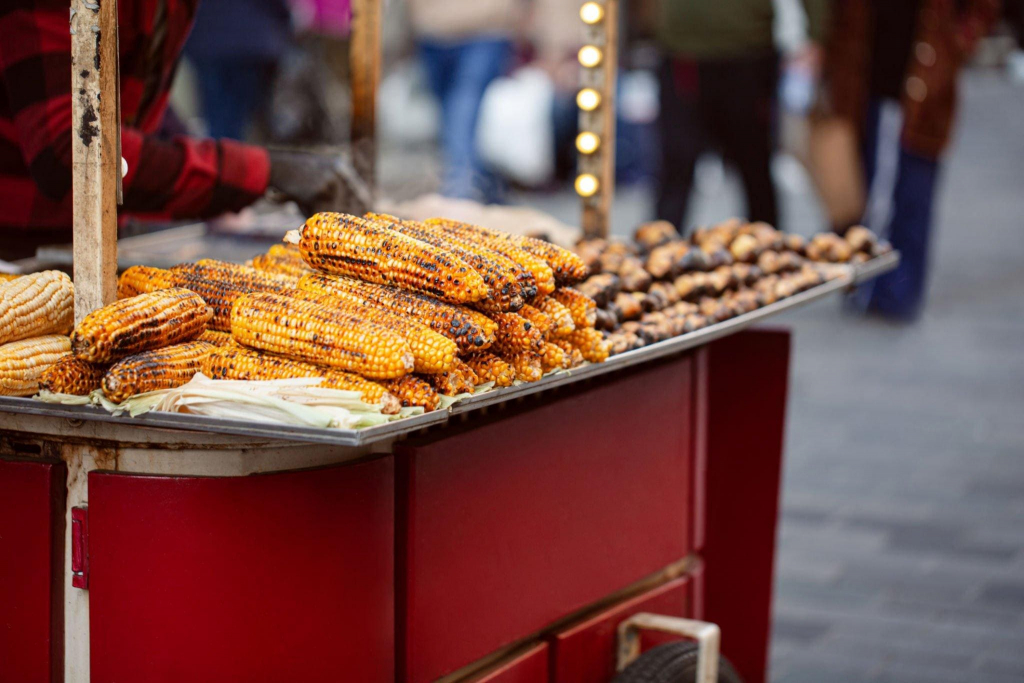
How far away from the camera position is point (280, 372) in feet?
6.78

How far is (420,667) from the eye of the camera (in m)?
2.33

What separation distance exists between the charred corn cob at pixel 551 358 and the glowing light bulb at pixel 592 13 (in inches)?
61.0

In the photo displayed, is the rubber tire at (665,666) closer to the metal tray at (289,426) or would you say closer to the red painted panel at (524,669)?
the red painted panel at (524,669)

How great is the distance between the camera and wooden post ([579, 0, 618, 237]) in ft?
12.0

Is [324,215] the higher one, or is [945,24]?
[945,24]

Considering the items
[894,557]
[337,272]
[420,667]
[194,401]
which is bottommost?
[894,557]

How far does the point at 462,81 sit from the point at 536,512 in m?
6.70

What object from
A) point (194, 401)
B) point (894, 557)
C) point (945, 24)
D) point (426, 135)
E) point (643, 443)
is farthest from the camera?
point (426, 135)

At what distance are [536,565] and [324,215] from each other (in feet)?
2.80

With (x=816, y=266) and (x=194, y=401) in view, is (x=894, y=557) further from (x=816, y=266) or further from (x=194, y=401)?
(x=194, y=401)

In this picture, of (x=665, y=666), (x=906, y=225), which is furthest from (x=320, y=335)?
(x=906, y=225)

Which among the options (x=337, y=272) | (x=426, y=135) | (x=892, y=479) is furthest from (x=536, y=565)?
(x=426, y=135)

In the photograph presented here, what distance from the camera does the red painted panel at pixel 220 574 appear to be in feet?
6.75

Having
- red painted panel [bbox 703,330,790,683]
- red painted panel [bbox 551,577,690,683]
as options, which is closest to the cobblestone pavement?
red painted panel [bbox 703,330,790,683]
